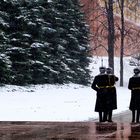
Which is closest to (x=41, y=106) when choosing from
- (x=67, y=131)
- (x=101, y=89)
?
(x=101, y=89)

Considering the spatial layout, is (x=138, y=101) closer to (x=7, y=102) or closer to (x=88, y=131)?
(x=88, y=131)

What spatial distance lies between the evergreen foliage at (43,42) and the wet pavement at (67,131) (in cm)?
1561

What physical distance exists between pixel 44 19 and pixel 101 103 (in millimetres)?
24580

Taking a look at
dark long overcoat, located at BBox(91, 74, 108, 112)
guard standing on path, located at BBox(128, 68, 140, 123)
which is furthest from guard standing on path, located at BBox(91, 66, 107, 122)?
guard standing on path, located at BBox(128, 68, 140, 123)

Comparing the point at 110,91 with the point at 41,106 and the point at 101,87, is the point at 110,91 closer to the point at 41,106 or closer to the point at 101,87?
the point at 101,87

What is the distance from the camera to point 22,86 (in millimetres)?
32000

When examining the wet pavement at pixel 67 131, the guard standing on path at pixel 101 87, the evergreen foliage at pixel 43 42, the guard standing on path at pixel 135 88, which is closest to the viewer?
the wet pavement at pixel 67 131

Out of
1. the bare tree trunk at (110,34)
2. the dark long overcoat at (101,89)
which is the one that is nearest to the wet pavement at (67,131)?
the dark long overcoat at (101,89)

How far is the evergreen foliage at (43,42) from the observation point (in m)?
32.1


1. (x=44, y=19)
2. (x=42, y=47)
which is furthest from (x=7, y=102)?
(x=44, y=19)

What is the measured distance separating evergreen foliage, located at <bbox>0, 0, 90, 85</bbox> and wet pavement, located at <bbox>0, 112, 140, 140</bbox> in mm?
15606

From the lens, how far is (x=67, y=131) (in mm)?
11914

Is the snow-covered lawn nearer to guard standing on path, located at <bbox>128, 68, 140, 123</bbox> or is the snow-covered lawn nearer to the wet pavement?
guard standing on path, located at <bbox>128, 68, 140, 123</bbox>

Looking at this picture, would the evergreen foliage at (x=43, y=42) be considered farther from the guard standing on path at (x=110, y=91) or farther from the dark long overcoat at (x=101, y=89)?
the guard standing on path at (x=110, y=91)
